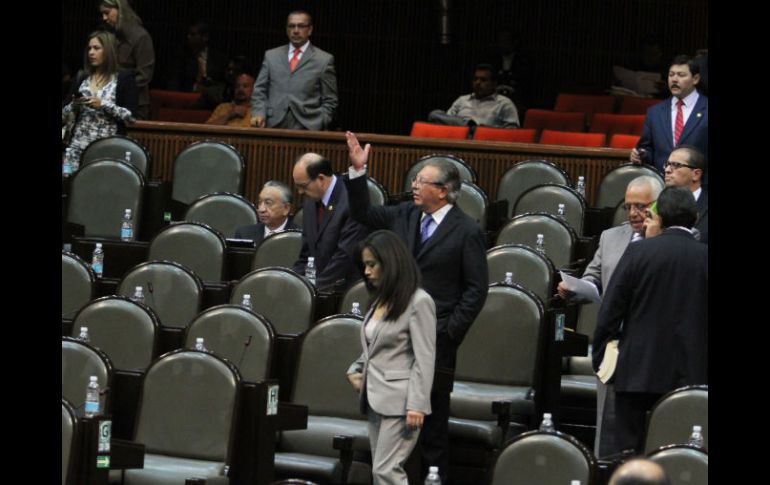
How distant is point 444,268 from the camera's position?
16.6 ft

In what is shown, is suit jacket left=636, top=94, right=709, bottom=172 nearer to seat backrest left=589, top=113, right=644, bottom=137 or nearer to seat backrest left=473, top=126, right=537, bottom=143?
seat backrest left=473, top=126, right=537, bottom=143

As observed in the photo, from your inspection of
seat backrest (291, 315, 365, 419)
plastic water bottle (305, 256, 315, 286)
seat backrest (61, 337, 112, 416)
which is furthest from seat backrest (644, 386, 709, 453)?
plastic water bottle (305, 256, 315, 286)

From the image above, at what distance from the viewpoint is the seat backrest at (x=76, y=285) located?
6090mm

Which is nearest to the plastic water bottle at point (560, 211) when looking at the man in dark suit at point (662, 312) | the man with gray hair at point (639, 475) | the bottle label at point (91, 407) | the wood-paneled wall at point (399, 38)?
the man in dark suit at point (662, 312)

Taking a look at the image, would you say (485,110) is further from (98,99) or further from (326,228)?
(326,228)

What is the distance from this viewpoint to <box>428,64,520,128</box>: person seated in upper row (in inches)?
357

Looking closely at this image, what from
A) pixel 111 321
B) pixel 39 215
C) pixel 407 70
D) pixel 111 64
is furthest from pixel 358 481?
pixel 407 70

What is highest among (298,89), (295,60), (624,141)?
(295,60)

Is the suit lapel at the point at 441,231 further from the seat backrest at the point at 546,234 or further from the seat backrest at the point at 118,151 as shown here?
the seat backrest at the point at 118,151

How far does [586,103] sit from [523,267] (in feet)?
16.7

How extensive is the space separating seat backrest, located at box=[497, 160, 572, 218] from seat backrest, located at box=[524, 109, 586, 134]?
8.21ft

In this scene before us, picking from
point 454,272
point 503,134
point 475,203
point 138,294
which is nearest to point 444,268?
point 454,272

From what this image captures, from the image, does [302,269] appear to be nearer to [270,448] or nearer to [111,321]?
[111,321]

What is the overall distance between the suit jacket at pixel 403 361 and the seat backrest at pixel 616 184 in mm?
3083
